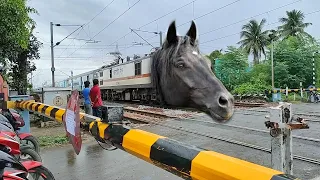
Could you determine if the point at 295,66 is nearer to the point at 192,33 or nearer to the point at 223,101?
the point at 192,33

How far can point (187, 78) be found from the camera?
6.58 ft

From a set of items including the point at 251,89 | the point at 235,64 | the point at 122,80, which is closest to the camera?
the point at 122,80

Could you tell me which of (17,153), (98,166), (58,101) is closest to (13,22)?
(58,101)

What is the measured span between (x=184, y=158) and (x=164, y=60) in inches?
26.5

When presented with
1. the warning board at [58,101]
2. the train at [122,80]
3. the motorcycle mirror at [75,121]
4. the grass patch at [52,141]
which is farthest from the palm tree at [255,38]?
the motorcycle mirror at [75,121]

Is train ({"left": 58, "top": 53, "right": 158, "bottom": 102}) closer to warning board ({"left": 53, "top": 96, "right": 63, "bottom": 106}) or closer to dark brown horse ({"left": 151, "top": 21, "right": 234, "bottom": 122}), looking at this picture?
warning board ({"left": 53, "top": 96, "right": 63, "bottom": 106})

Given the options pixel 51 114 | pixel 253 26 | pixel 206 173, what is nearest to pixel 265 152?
pixel 51 114

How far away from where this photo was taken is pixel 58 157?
621 cm

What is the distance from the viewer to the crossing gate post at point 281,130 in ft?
8.77

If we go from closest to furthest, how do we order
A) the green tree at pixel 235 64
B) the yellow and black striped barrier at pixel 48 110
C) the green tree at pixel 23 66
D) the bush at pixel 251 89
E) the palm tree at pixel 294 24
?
the yellow and black striped barrier at pixel 48 110 < the green tree at pixel 23 66 < the bush at pixel 251 89 < the green tree at pixel 235 64 < the palm tree at pixel 294 24

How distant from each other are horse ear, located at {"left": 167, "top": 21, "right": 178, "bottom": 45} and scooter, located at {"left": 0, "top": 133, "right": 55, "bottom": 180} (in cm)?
197

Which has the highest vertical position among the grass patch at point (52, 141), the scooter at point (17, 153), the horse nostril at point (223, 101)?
the horse nostril at point (223, 101)

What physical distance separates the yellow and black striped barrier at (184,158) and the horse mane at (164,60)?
337 millimetres

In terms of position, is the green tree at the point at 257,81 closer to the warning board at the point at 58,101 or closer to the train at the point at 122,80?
the train at the point at 122,80
